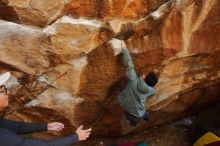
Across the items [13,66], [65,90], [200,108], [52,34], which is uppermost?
[52,34]

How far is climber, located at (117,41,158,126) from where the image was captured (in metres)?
5.80

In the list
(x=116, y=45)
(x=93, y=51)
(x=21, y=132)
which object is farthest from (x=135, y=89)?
(x=21, y=132)

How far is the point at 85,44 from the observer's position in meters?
5.82

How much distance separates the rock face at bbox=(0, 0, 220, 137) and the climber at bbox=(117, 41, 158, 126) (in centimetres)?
27

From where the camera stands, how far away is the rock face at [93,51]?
220 inches

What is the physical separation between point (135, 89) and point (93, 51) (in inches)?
32.4

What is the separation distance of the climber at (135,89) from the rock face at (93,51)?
27cm

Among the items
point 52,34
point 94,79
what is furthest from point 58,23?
point 94,79

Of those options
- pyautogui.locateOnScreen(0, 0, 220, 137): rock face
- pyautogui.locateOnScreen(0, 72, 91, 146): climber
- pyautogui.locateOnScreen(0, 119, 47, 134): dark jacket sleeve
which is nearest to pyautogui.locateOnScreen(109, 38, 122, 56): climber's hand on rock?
pyautogui.locateOnScreen(0, 0, 220, 137): rock face

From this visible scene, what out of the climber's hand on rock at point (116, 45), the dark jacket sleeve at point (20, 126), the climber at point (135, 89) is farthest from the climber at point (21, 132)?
the climber's hand on rock at point (116, 45)

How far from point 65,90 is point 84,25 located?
1164 mm

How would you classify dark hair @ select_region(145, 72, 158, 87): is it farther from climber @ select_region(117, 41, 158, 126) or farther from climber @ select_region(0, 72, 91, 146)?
Answer: climber @ select_region(0, 72, 91, 146)

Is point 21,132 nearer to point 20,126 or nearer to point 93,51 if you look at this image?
point 20,126

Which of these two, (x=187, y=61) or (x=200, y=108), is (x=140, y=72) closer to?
(x=187, y=61)
